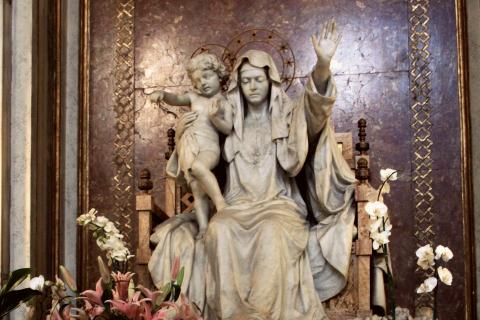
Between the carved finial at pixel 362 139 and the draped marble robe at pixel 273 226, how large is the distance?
355 millimetres

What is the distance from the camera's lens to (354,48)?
7098 millimetres

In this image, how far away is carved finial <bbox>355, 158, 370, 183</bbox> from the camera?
229 inches

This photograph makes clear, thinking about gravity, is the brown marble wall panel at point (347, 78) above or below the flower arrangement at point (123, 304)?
above

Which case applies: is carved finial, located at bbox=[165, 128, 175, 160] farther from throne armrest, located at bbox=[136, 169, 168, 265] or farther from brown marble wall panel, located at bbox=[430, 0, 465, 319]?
brown marble wall panel, located at bbox=[430, 0, 465, 319]

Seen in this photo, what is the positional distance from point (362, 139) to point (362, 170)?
0.53 metres

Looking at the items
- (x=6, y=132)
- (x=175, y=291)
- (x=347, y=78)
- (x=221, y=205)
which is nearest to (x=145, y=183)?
(x=221, y=205)

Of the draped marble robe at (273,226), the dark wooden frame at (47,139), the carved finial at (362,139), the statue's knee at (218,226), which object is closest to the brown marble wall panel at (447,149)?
the carved finial at (362,139)

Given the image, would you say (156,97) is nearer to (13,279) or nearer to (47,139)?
(47,139)

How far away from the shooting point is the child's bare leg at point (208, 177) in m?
5.73

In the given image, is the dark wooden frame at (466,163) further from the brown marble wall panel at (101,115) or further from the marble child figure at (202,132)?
the brown marble wall panel at (101,115)

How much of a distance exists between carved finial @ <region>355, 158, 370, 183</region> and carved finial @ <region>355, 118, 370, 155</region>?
9.6 inches

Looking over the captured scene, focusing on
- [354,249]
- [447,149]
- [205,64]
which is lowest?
[354,249]

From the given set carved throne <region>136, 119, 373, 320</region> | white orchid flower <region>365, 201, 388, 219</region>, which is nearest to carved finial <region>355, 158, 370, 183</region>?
carved throne <region>136, 119, 373, 320</region>

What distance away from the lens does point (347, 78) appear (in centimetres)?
707
